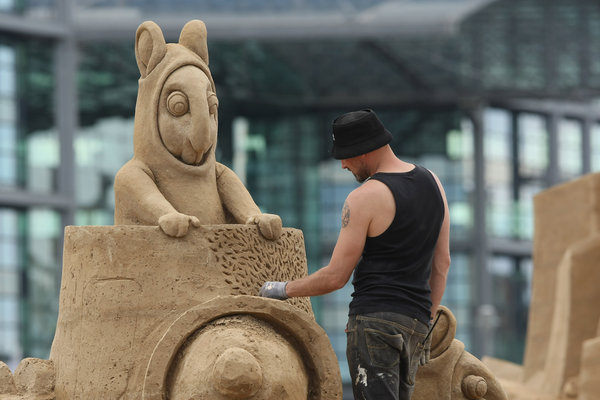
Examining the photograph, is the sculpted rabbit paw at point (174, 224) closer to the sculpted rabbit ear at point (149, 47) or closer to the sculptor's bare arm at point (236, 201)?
the sculptor's bare arm at point (236, 201)

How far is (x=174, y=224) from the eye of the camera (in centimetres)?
562

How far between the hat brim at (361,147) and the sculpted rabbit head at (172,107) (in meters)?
1.32

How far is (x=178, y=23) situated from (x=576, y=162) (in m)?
17.6

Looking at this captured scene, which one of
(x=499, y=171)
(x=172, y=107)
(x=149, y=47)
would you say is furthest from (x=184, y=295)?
(x=499, y=171)

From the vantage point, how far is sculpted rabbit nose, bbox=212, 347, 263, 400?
16.3 ft

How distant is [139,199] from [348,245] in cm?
160

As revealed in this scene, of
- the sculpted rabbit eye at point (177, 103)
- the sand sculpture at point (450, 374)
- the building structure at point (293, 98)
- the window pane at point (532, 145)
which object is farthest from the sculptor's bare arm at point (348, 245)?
the window pane at point (532, 145)

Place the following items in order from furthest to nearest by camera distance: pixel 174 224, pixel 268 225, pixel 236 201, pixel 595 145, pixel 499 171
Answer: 1. pixel 595 145
2. pixel 499 171
3. pixel 236 201
4. pixel 268 225
5. pixel 174 224

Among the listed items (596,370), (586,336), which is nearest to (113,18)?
(586,336)

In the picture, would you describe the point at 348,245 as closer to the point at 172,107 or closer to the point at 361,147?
the point at 361,147

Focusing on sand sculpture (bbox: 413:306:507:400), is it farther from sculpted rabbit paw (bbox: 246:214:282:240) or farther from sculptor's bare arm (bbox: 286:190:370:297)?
→ sculptor's bare arm (bbox: 286:190:370:297)

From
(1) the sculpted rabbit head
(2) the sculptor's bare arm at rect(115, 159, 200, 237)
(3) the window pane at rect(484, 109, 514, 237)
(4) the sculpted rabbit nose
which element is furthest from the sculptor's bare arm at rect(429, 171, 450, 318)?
(3) the window pane at rect(484, 109, 514, 237)

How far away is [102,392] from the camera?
220 inches

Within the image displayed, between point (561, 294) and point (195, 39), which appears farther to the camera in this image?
point (561, 294)
